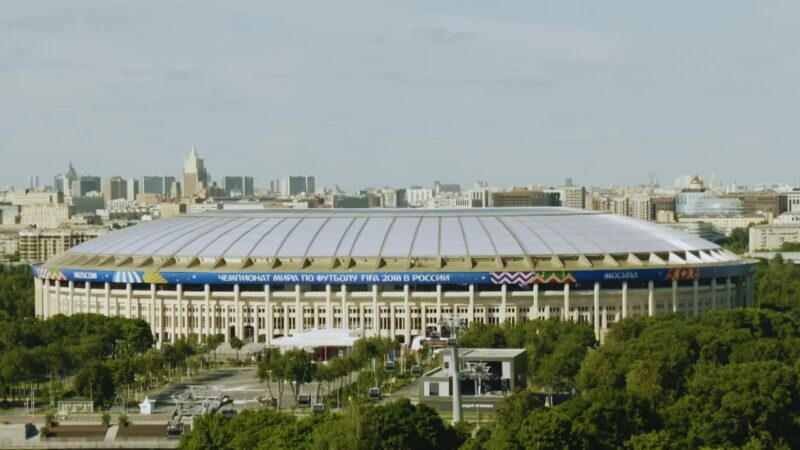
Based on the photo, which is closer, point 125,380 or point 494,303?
point 125,380

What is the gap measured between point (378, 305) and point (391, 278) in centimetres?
243

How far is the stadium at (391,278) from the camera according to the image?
332 feet

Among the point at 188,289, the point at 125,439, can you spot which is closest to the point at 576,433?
the point at 125,439

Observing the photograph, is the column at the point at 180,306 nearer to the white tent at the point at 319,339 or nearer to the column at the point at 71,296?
the white tent at the point at 319,339

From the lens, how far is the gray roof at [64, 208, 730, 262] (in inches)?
4129

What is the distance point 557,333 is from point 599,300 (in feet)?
48.4

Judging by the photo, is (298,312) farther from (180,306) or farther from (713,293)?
(713,293)

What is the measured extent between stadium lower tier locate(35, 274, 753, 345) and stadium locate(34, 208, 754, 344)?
9 centimetres

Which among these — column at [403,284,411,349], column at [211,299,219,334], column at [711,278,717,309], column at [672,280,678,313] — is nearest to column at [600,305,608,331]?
column at [672,280,678,313]

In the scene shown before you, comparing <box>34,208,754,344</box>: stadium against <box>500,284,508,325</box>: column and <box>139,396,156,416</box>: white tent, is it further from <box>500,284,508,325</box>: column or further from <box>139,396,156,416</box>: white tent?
<box>139,396,156,416</box>: white tent

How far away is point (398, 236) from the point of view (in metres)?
108

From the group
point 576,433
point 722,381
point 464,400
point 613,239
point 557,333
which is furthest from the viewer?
point 613,239

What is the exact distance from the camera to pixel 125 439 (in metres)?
59.5

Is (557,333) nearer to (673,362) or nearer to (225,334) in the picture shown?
(673,362)
